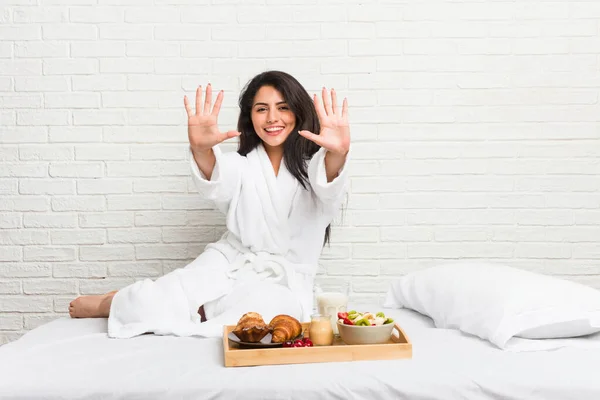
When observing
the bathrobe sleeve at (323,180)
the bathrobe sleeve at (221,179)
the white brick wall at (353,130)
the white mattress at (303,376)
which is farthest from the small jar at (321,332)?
the white brick wall at (353,130)

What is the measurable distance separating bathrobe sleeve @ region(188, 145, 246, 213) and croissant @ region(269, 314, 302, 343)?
780 millimetres

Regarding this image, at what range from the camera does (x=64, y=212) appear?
337 centimetres

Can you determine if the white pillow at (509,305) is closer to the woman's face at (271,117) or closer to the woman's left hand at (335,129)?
the woman's left hand at (335,129)

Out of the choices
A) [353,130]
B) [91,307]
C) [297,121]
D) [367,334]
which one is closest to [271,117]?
[297,121]

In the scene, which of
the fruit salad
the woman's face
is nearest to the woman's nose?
the woman's face

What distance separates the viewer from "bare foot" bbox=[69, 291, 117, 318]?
271cm

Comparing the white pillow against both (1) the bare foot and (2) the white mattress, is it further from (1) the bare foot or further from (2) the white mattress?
(1) the bare foot

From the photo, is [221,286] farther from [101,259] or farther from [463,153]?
[463,153]

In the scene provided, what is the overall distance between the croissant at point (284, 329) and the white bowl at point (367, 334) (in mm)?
145

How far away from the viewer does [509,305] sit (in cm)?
218

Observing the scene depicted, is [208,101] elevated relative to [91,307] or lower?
elevated

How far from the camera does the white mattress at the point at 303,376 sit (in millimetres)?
1780

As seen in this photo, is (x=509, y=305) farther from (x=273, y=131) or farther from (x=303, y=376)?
(x=273, y=131)

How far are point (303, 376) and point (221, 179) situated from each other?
1106mm
